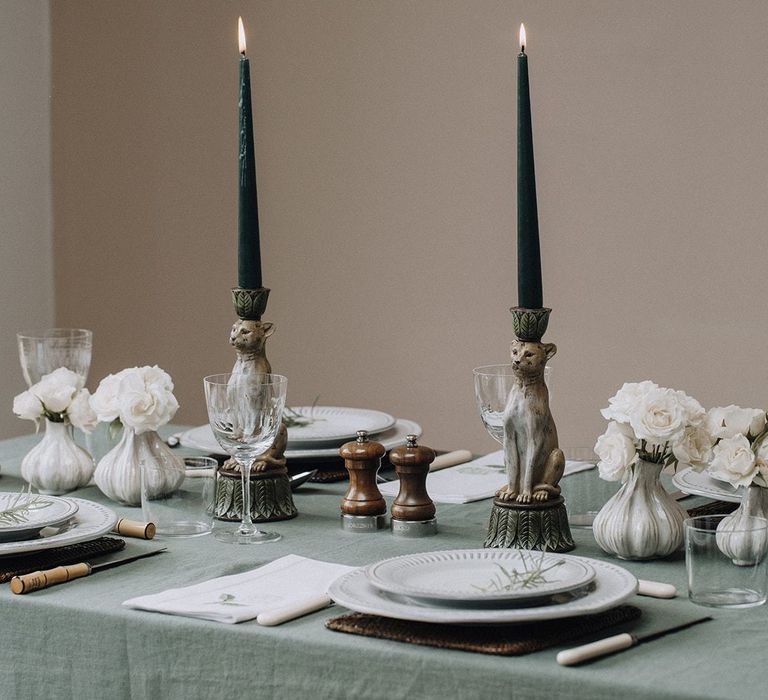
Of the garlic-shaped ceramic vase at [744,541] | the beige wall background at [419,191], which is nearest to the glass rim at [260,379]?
the garlic-shaped ceramic vase at [744,541]

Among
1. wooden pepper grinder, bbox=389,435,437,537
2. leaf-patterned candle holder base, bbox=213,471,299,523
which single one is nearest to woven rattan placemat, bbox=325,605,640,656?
wooden pepper grinder, bbox=389,435,437,537

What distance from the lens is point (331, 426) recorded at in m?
1.94

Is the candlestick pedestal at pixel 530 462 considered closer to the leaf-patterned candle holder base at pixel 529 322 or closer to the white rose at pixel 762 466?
the leaf-patterned candle holder base at pixel 529 322

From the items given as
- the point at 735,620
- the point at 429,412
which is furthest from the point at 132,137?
the point at 735,620

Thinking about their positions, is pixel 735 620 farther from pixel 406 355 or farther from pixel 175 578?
pixel 406 355

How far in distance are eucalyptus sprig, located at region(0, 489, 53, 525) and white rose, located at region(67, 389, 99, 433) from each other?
22 cm

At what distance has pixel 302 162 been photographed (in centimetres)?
382

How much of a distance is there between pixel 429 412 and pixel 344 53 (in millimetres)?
1175

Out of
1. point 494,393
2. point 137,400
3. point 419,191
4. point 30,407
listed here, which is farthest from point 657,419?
point 419,191

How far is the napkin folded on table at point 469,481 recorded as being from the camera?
1.58 meters

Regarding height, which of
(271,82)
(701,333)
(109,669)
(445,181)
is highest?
(271,82)

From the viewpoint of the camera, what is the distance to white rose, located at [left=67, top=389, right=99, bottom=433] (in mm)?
1655

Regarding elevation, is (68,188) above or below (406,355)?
above

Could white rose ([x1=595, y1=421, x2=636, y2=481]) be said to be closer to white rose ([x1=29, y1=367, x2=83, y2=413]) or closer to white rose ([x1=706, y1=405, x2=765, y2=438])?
white rose ([x1=706, y1=405, x2=765, y2=438])
